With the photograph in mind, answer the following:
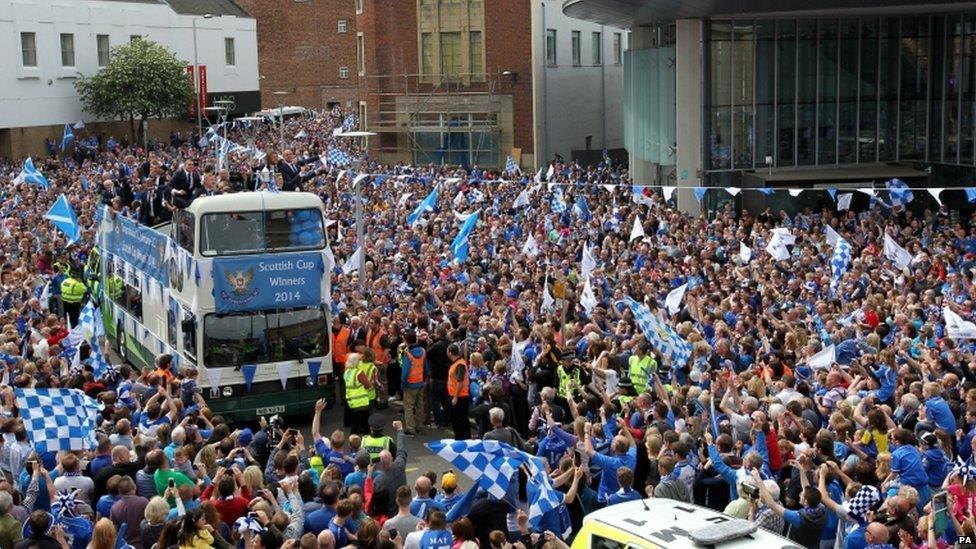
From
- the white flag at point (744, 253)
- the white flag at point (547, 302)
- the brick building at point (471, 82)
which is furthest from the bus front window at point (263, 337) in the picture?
the brick building at point (471, 82)

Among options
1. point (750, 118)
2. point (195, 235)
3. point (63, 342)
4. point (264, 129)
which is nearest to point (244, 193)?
point (195, 235)

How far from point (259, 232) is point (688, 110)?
67.3ft

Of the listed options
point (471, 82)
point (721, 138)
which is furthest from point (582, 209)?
point (471, 82)

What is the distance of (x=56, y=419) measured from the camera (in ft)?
44.9

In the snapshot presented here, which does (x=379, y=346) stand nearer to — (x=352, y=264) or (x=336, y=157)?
(x=352, y=264)

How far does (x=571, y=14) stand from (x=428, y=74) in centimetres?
1621

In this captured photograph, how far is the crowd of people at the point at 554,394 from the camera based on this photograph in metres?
11.1

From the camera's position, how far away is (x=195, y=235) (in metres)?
19.0

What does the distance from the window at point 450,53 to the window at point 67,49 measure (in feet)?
61.0

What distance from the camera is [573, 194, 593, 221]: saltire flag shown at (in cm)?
3139

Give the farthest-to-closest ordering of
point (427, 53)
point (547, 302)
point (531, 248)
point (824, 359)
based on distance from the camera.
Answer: point (427, 53) < point (531, 248) < point (547, 302) < point (824, 359)

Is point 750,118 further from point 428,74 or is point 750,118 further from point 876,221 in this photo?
point 428,74

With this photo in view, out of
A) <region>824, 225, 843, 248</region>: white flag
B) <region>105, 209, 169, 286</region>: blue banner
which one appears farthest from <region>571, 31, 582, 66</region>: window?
<region>105, 209, 169, 286</region>: blue banner

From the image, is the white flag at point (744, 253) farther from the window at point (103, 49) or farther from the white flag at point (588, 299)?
the window at point (103, 49)
